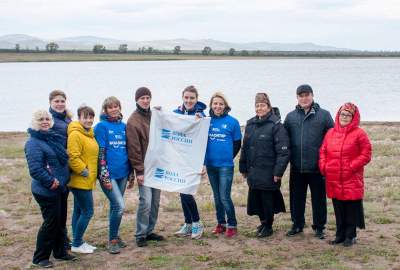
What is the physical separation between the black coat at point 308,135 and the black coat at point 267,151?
19 centimetres

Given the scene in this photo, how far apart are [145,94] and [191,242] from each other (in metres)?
2.27

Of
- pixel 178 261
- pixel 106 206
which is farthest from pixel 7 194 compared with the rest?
pixel 178 261

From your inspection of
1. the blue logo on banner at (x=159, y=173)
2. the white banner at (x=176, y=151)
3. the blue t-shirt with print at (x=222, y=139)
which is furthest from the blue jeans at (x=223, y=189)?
the blue logo on banner at (x=159, y=173)

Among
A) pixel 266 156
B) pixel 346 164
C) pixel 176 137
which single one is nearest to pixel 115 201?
pixel 176 137

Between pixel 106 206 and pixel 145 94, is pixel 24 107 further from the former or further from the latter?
pixel 145 94

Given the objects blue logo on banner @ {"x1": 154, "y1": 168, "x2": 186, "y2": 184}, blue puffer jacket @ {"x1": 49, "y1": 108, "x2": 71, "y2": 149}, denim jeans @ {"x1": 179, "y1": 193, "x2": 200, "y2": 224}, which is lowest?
denim jeans @ {"x1": 179, "y1": 193, "x2": 200, "y2": 224}

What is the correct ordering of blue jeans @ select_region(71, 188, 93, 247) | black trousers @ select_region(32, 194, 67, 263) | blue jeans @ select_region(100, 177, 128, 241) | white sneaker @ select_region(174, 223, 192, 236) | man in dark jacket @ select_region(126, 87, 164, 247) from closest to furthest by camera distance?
1. black trousers @ select_region(32, 194, 67, 263)
2. blue jeans @ select_region(71, 188, 93, 247)
3. blue jeans @ select_region(100, 177, 128, 241)
4. man in dark jacket @ select_region(126, 87, 164, 247)
5. white sneaker @ select_region(174, 223, 192, 236)

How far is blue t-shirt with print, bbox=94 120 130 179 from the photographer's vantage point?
7.33 m

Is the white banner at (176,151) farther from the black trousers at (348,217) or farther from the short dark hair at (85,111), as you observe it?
the black trousers at (348,217)

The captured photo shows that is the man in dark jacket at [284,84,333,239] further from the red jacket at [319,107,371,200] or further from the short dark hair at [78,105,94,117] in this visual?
the short dark hair at [78,105,94,117]

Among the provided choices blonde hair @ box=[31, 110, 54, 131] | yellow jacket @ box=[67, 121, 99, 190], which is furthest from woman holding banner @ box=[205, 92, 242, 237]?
blonde hair @ box=[31, 110, 54, 131]

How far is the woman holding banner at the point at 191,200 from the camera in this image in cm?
809

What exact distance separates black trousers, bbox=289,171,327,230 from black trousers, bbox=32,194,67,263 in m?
3.35

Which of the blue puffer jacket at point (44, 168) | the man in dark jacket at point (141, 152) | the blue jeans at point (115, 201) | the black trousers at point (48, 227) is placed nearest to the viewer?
the blue puffer jacket at point (44, 168)
